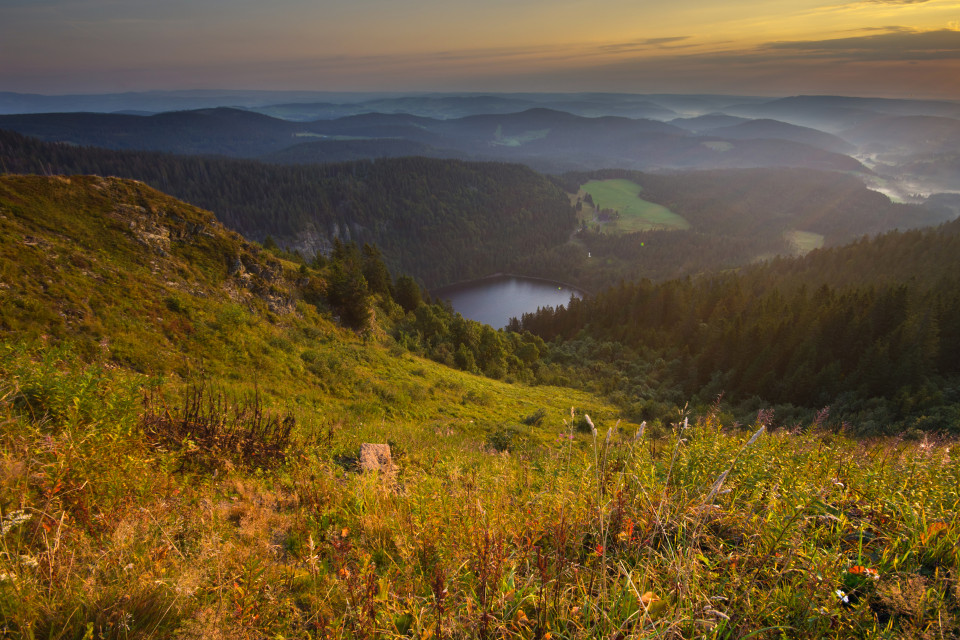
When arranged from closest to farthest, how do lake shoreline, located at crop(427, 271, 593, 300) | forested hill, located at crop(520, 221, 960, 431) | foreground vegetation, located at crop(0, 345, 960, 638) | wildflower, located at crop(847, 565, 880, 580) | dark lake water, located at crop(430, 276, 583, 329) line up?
foreground vegetation, located at crop(0, 345, 960, 638) → wildflower, located at crop(847, 565, 880, 580) → forested hill, located at crop(520, 221, 960, 431) → dark lake water, located at crop(430, 276, 583, 329) → lake shoreline, located at crop(427, 271, 593, 300)

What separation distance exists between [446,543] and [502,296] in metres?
160

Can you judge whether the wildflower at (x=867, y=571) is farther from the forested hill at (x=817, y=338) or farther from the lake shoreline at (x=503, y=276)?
the lake shoreline at (x=503, y=276)

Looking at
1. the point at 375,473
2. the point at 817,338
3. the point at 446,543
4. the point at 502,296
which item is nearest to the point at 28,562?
the point at 446,543

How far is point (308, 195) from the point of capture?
19700 cm

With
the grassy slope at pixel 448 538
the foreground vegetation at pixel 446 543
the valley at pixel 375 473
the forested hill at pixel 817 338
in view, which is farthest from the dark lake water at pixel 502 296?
the foreground vegetation at pixel 446 543

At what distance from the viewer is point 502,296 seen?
535 ft

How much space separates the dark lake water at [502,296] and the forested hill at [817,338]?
68.9 meters

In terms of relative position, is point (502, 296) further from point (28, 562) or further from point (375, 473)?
point (28, 562)

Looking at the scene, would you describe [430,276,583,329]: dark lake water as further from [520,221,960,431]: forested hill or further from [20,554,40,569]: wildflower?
[20,554,40,569]: wildflower

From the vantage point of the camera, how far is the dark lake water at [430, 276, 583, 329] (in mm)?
141750

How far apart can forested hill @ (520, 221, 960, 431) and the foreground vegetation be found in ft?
81.1

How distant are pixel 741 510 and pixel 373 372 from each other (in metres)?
18.3

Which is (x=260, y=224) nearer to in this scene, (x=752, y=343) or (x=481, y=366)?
(x=481, y=366)

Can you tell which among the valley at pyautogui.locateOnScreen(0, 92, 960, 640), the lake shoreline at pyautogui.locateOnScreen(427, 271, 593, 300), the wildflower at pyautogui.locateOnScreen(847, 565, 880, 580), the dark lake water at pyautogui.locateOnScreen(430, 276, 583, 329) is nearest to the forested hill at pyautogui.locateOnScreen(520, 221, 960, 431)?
the valley at pyautogui.locateOnScreen(0, 92, 960, 640)
